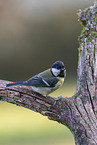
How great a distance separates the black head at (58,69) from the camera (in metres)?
1.76

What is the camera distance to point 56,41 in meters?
6.85

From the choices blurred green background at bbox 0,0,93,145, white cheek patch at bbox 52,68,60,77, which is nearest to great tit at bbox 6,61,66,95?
white cheek patch at bbox 52,68,60,77

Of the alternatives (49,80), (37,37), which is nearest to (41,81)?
(49,80)

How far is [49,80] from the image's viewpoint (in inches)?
71.3

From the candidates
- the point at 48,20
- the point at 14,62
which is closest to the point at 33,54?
the point at 14,62

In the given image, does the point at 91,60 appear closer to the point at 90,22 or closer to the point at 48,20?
the point at 90,22

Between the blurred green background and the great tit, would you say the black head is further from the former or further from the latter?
the blurred green background

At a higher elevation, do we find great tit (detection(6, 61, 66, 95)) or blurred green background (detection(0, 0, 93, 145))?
blurred green background (detection(0, 0, 93, 145))

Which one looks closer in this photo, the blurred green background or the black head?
the black head

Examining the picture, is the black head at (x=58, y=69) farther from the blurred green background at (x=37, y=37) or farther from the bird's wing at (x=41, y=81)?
the blurred green background at (x=37, y=37)

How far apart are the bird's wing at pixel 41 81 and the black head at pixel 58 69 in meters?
0.04

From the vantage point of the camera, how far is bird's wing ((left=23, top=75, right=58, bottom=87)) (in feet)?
5.68

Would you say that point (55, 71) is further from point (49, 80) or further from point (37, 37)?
point (37, 37)

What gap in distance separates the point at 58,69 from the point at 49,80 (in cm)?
10
